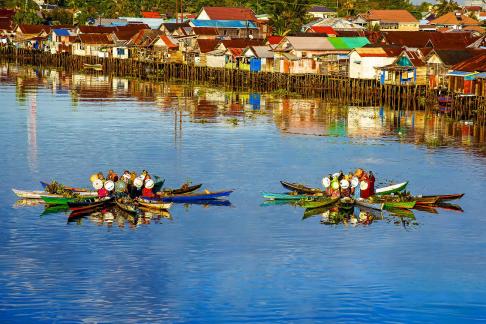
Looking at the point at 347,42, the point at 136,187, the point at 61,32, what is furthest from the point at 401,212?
the point at 61,32

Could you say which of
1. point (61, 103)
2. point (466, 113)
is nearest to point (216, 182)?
point (466, 113)

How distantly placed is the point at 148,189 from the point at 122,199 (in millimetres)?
1230

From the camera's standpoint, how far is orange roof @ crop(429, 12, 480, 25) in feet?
411

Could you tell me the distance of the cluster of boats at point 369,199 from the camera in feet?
114

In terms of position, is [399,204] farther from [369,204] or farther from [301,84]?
[301,84]

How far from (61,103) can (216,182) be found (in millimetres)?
36999

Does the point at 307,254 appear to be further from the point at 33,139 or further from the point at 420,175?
the point at 33,139

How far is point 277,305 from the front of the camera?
2497 cm

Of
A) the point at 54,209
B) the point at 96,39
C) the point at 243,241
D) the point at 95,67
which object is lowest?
the point at 243,241

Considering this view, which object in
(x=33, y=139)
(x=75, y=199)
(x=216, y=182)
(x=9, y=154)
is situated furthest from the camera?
(x=33, y=139)

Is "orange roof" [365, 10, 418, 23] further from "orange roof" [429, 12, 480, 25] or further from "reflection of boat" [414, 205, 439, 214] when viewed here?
"reflection of boat" [414, 205, 439, 214]

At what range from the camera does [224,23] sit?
4446 inches

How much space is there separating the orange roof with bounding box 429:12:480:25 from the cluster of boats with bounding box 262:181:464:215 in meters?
92.2

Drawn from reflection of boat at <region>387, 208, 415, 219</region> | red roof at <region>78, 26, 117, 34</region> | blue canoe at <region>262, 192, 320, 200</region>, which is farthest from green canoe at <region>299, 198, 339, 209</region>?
red roof at <region>78, 26, 117, 34</region>
